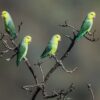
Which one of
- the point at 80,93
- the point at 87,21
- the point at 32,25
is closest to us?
the point at 87,21

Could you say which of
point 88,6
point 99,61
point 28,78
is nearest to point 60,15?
point 88,6

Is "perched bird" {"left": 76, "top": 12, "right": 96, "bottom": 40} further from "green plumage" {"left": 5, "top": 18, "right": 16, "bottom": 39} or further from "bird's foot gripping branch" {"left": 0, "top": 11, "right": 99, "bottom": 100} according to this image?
"green plumage" {"left": 5, "top": 18, "right": 16, "bottom": 39}

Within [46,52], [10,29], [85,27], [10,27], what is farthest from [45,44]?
[85,27]

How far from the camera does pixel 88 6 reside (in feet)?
101

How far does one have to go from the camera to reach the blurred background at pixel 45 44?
24875 millimetres

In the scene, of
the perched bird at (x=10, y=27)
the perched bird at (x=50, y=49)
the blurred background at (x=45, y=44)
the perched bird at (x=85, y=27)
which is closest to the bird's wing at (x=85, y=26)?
the perched bird at (x=85, y=27)

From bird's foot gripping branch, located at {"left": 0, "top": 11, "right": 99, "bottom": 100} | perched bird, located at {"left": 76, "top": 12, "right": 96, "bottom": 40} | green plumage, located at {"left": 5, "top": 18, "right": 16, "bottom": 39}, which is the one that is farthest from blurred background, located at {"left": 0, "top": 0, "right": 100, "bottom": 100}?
bird's foot gripping branch, located at {"left": 0, "top": 11, "right": 99, "bottom": 100}

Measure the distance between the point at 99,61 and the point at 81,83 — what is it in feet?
6.52

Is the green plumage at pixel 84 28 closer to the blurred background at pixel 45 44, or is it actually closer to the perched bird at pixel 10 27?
the perched bird at pixel 10 27

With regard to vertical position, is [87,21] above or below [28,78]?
above

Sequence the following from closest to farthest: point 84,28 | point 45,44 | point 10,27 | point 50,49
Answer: point 84,28 < point 50,49 < point 10,27 < point 45,44

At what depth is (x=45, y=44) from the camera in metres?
26.4

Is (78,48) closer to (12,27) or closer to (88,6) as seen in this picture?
(88,6)

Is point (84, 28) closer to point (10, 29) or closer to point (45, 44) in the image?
point (10, 29)
